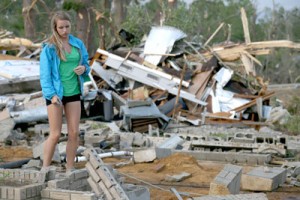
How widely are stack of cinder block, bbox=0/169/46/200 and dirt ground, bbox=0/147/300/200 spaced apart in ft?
5.84

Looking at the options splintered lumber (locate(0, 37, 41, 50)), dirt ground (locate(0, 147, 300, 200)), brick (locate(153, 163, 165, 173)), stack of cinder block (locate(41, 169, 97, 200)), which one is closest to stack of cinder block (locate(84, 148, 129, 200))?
stack of cinder block (locate(41, 169, 97, 200))

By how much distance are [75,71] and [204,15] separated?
42.9 meters

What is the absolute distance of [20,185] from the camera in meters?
6.45

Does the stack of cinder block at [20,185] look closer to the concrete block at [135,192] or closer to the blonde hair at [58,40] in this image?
the concrete block at [135,192]

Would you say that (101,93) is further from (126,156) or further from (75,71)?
(75,71)

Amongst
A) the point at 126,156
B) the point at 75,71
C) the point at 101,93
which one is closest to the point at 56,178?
the point at 75,71

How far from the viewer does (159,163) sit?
1018cm

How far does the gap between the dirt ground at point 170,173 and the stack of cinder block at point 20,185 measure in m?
1.78

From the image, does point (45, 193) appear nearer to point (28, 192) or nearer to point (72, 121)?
point (28, 192)

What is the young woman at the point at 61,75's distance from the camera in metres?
6.84

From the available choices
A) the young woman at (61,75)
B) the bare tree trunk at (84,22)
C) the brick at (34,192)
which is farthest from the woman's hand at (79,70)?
the bare tree trunk at (84,22)

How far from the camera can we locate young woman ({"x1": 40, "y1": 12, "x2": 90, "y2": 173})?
6.84 meters

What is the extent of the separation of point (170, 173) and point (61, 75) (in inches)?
131

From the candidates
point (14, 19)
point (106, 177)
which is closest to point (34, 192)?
point (106, 177)
